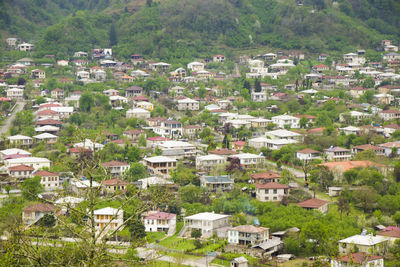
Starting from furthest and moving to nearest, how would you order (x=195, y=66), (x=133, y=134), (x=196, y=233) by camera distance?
(x=195, y=66) < (x=133, y=134) < (x=196, y=233)

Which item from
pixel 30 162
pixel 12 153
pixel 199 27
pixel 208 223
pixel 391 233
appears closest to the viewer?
Answer: pixel 391 233

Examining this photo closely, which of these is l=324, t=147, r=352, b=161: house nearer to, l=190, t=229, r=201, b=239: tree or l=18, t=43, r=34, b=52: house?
l=190, t=229, r=201, b=239: tree

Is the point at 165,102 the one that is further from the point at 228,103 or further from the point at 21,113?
the point at 21,113

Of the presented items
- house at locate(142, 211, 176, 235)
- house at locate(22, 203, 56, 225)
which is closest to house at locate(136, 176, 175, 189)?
house at locate(142, 211, 176, 235)

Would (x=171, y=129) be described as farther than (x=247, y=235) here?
Yes

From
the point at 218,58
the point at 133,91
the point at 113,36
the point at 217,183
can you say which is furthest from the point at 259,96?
the point at 113,36

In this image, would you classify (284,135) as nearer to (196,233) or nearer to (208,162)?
(208,162)
